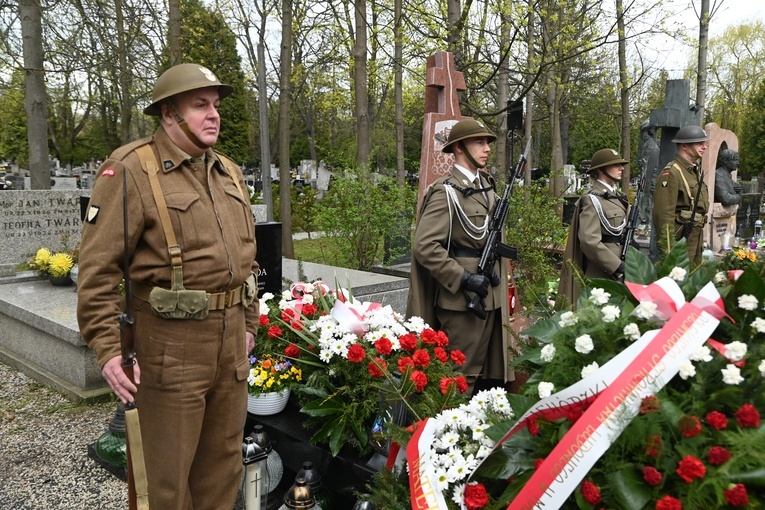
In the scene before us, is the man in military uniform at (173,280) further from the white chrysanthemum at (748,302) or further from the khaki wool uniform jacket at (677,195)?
the khaki wool uniform jacket at (677,195)

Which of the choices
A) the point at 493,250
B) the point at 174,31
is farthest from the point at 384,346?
the point at 174,31

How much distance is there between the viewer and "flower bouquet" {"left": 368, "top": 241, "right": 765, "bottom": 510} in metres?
1.35

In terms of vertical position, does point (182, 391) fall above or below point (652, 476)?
below

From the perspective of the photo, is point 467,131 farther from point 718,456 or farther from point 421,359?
point 718,456

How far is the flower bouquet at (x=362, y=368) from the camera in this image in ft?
9.78

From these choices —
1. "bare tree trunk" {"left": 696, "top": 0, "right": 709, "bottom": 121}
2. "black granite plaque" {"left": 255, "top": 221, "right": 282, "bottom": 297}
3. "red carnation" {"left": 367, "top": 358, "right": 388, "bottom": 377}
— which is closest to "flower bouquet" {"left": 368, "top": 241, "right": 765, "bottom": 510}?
"red carnation" {"left": 367, "top": 358, "right": 388, "bottom": 377}

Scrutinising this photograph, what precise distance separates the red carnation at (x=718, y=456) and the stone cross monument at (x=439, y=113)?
18.0ft

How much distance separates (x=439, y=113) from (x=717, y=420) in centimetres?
582

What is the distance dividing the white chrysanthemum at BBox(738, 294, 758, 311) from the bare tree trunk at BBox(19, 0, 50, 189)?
461 inches

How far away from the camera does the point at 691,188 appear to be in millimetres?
6344

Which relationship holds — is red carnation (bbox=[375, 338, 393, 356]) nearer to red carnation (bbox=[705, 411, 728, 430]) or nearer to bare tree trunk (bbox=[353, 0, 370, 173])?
red carnation (bbox=[705, 411, 728, 430])

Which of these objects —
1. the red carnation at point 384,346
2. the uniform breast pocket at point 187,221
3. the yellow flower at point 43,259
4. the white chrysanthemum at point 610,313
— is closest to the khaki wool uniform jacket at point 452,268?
the red carnation at point 384,346

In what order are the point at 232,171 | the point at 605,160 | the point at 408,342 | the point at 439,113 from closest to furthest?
1. the point at 232,171
2. the point at 408,342
3. the point at 605,160
4. the point at 439,113

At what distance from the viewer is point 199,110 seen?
8.52 ft
